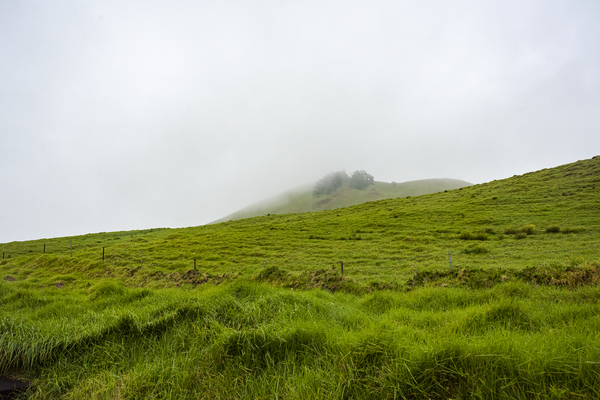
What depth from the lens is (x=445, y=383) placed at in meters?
3.18

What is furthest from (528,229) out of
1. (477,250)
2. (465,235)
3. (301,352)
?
(301,352)

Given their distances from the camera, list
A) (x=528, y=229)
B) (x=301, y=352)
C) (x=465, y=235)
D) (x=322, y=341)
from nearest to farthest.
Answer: (x=301, y=352)
(x=322, y=341)
(x=528, y=229)
(x=465, y=235)

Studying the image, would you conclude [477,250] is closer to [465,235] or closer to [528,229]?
[465,235]

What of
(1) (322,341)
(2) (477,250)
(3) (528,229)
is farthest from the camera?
(3) (528,229)

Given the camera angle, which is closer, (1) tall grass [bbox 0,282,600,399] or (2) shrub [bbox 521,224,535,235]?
(1) tall grass [bbox 0,282,600,399]

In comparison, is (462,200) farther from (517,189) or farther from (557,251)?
(557,251)

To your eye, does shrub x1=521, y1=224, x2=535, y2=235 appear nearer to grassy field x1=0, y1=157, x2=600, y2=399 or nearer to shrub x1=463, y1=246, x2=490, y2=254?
shrub x1=463, y1=246, x2=490, y2=254

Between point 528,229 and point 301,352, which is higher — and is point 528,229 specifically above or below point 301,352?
below

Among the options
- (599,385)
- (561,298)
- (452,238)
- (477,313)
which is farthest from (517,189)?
(599,385)

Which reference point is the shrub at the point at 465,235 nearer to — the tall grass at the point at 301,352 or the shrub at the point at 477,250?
the shrub at the point at 477,250

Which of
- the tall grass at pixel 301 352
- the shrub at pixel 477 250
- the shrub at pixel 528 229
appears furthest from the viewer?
the shrub at pixel 528 229

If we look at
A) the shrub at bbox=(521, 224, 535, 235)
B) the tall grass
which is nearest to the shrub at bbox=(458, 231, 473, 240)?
the shrub at bbox=(521, 224, 535, 235)

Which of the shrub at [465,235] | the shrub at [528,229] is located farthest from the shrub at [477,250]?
the shrub at [528,229]

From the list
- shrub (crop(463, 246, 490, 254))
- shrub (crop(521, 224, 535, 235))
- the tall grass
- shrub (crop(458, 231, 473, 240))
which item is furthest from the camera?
shrub (crop(458, 231, 473, 240))
